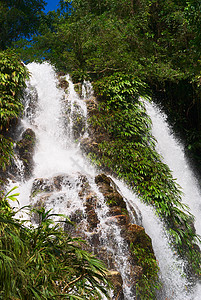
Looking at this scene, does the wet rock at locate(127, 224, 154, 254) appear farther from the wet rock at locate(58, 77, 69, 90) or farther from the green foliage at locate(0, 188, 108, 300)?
the wet rock at locate(58, 77, 69, 90)

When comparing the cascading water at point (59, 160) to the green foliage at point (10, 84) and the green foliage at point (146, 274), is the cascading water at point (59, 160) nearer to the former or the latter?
the green foliage at point (146, 274)

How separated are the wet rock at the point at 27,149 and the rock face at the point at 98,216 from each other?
106 centimetres

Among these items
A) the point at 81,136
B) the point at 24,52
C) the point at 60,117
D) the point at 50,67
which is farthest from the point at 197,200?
the point at 24,52

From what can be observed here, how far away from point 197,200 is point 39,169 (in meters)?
4.70

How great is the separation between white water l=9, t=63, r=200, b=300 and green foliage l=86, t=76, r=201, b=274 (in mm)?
319

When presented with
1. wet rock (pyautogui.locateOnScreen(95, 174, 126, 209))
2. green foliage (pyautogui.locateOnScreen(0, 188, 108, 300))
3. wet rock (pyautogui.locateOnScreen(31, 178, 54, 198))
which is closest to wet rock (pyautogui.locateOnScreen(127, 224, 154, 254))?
wet rock (pyautogui.locateOnScreen(95, 174, 126, 209))

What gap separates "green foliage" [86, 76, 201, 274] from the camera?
6.36m

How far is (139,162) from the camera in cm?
721

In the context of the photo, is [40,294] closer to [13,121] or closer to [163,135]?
[13,121]

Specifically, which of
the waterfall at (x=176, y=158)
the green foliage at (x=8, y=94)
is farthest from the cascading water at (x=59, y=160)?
the waterfall at (x=176, y=158)

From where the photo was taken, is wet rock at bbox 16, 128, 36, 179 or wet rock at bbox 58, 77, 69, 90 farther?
wet rock at bbox 58, 77, 69, 90

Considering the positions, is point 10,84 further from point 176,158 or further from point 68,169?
point 176,158

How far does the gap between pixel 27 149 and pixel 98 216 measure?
2827mm

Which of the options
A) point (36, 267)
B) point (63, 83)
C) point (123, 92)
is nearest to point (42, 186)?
point (36, 267)
